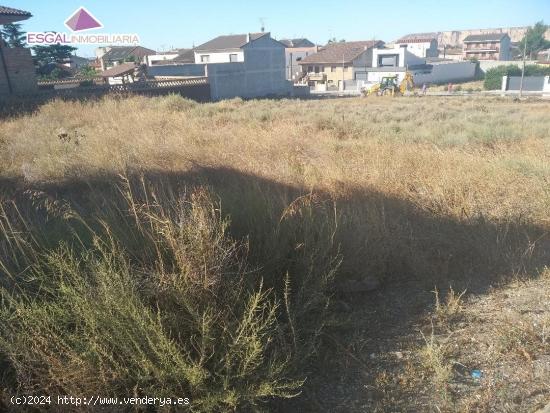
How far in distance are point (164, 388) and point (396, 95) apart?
43565 mm

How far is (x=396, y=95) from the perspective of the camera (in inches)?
1649

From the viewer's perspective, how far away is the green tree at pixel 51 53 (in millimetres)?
39062

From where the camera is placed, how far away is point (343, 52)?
204 ft

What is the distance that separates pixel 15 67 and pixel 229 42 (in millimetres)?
31532

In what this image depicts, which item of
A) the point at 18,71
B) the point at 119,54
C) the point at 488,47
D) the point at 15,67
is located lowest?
the point at 18,71

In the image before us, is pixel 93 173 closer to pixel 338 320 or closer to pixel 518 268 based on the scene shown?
pixel 338 320

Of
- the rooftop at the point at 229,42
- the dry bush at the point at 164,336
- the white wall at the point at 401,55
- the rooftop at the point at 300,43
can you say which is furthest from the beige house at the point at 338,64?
the dry bush at the point at 164,336

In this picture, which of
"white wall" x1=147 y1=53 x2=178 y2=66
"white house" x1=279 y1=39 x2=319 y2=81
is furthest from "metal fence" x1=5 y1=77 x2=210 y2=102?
"white house" x1=279 y1=39 x2=319 y2=81

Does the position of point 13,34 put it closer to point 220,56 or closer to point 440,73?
point 220,56

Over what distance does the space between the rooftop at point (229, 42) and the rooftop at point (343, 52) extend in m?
15.5

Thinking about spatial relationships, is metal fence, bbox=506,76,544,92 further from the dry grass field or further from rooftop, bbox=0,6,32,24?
the dry grass field

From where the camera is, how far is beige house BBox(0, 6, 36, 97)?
73.8 feet

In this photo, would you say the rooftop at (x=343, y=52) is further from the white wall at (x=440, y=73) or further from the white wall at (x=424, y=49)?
the white wall at (x=424, y=49)

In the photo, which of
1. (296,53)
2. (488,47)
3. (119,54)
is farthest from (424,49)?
(119,54)
